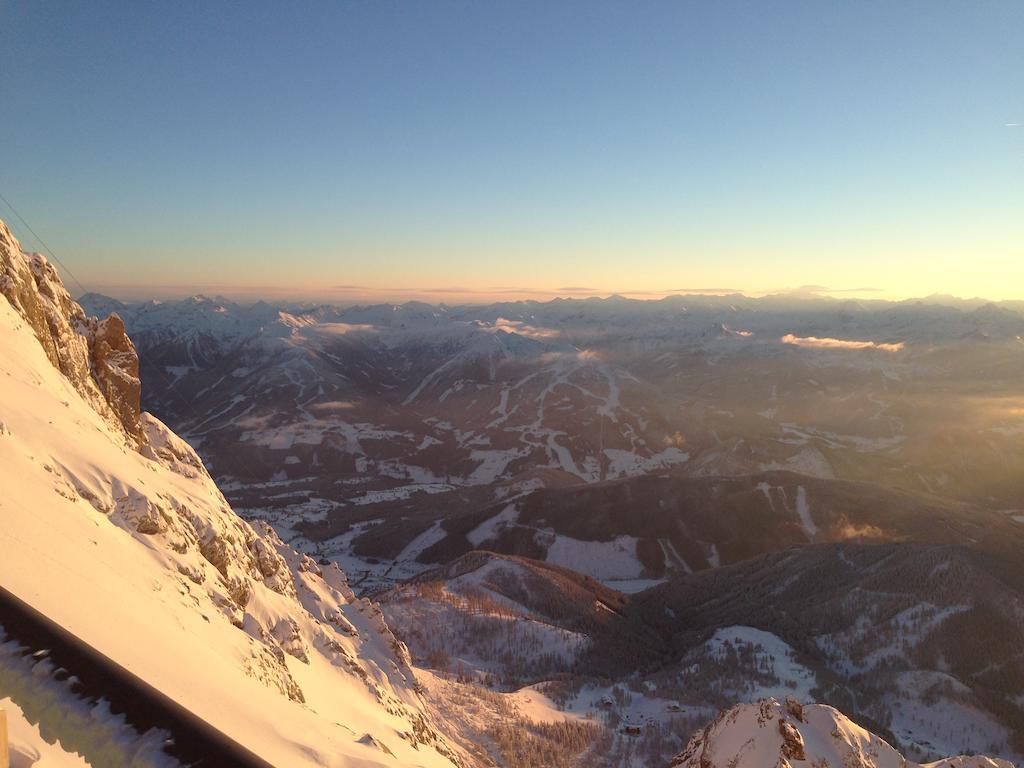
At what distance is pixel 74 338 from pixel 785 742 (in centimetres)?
A: 3409

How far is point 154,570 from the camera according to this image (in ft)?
57.5

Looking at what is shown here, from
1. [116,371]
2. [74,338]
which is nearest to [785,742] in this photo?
[74,338]

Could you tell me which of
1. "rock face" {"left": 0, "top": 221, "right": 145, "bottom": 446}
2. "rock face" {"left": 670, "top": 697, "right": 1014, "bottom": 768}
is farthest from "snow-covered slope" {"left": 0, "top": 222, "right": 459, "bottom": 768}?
"rock face" {"left": 670, "top": 697, "right": 1014, "bottom": 768}

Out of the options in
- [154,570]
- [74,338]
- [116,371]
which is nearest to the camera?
[154,570]

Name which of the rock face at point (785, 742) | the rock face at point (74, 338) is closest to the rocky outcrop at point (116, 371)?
the rock face at point (74, 338)

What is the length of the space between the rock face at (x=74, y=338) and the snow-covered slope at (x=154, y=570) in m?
0.08

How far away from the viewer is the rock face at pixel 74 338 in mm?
24625

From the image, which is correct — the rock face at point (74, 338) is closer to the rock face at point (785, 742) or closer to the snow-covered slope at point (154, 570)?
the snow-covered slope at point (154, 570)

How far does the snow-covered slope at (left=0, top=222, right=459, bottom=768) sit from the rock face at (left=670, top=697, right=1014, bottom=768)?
10.6 meters

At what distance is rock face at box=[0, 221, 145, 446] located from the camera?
24.6 meters

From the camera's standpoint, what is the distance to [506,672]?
53.4 meters

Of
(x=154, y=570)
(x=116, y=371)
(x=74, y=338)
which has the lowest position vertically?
(x=154, y=570)

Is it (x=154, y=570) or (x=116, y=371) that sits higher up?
(x=116, y=371)

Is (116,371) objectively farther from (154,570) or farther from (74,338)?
(154,570)
